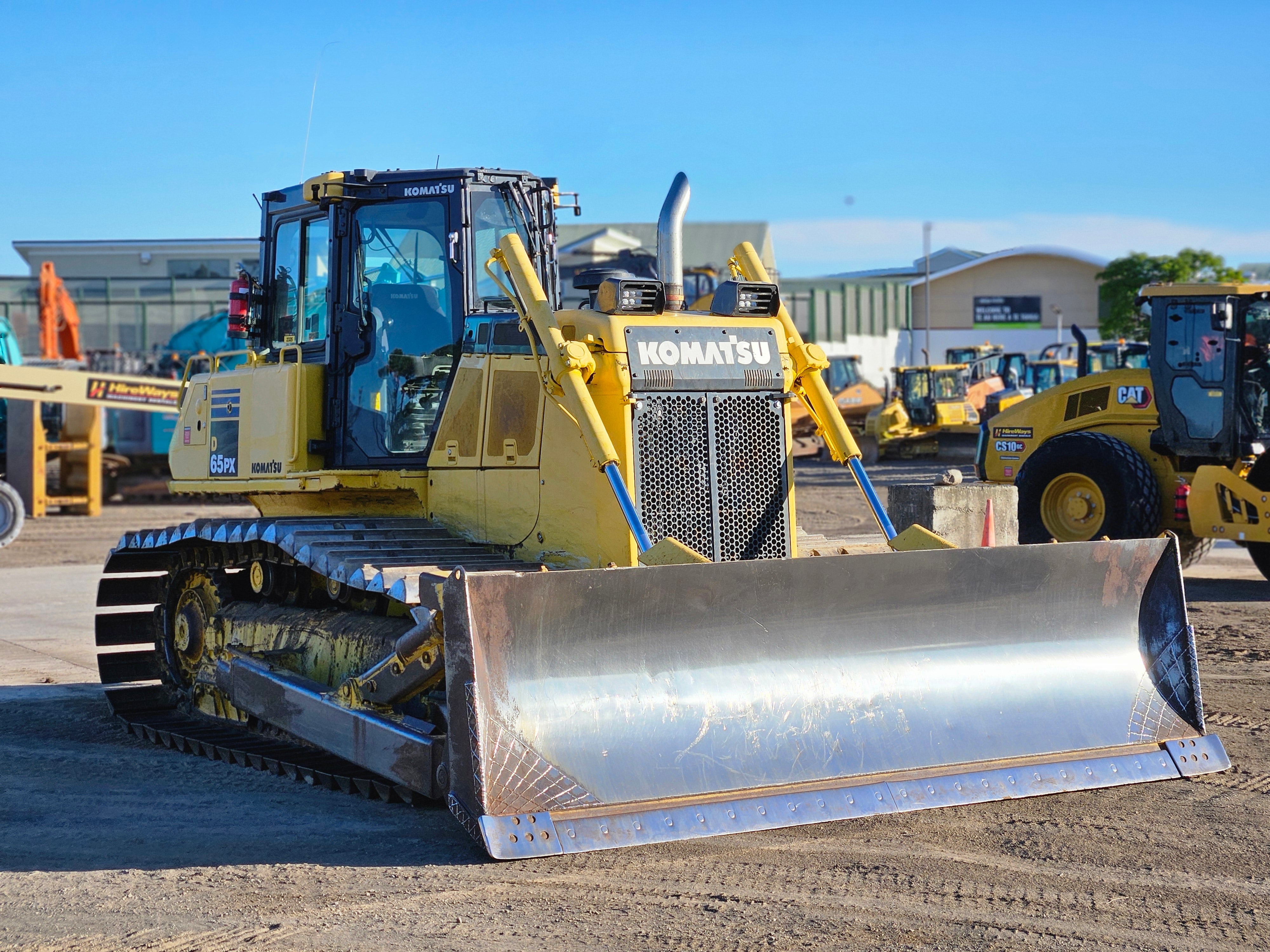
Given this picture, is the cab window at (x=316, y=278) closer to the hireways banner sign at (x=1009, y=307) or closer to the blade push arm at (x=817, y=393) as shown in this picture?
the blade push arm at (x=817, y=393)

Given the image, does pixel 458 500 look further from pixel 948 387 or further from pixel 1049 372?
pixel 1049 372

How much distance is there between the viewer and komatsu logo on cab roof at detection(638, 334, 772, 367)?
6.20m

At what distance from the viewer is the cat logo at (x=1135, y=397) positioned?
12.7m

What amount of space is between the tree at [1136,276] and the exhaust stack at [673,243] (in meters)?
38.5

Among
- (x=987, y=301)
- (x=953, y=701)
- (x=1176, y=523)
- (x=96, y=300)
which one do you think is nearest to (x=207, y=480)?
(x=953, y=701)

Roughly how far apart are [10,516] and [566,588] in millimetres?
14629

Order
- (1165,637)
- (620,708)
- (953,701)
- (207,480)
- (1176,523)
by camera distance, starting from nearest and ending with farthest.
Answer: (620,708) → (953,701) → (1165,637) → (207,480) → (1176,523)

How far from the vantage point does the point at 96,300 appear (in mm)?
46500

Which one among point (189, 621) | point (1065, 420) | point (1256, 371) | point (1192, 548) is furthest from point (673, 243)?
point (1192, 548)

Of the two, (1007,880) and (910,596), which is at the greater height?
(910,596)

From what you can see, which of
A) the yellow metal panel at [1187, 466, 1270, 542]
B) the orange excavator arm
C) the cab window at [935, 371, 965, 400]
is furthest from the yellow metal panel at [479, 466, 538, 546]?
the cab window at [935, 371, 965, 400]

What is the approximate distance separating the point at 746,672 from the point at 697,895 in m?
1.09

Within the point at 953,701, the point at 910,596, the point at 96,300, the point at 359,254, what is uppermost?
the point at 96,300

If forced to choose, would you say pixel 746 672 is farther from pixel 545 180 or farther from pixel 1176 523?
pixel 1176 523
